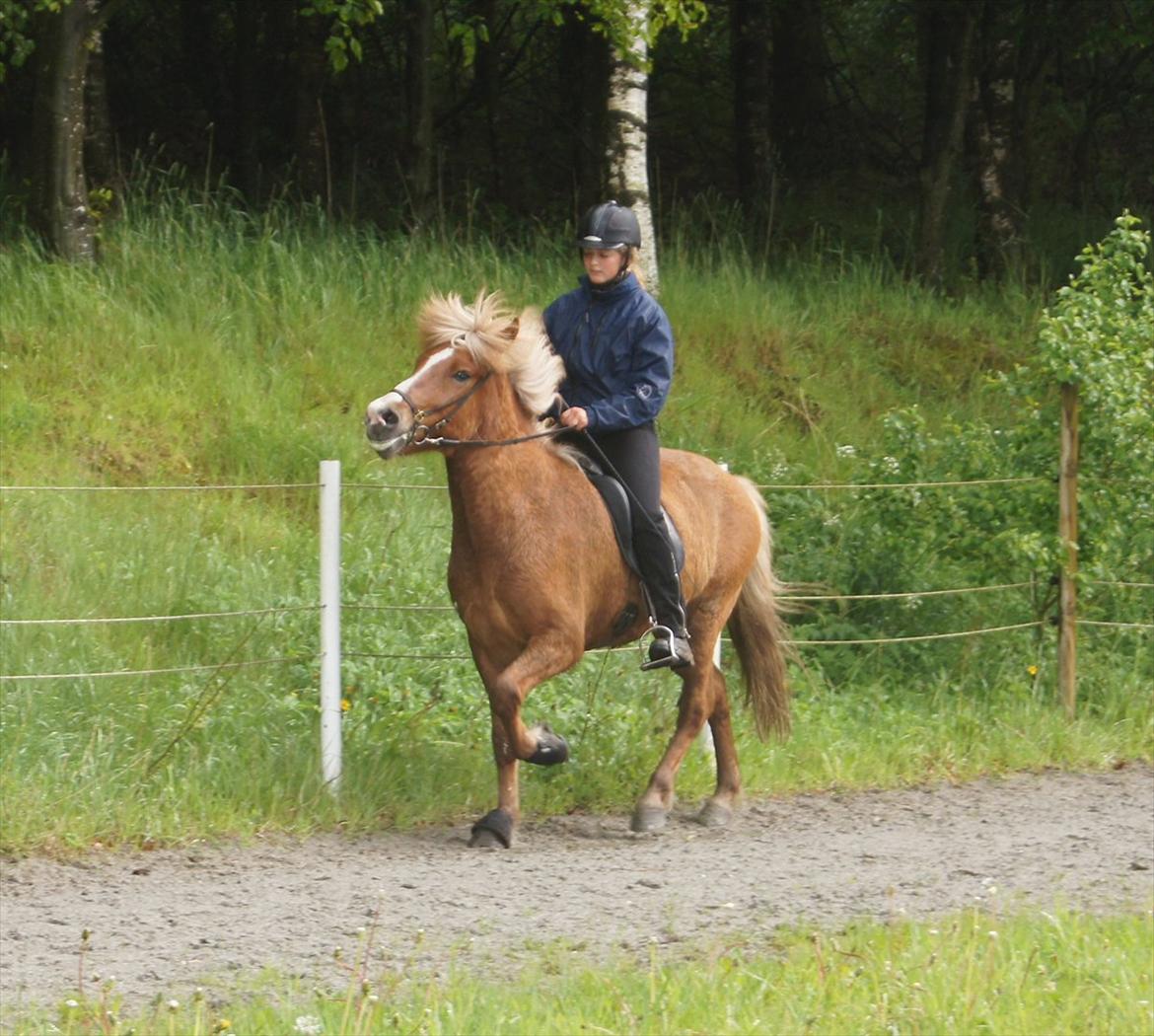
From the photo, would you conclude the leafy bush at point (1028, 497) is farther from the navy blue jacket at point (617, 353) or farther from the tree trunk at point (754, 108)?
A: the tree trunk at point (754, 108)

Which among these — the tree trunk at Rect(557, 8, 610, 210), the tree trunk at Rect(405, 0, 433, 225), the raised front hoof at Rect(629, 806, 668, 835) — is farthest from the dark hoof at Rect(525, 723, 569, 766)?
the tree trunk at Rect(557, 8, 610, 210)

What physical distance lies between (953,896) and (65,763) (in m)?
3.82

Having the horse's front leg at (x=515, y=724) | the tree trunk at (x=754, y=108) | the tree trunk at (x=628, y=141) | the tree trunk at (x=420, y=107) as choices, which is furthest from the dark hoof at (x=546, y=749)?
the tree trunk at (x=754, y=108)

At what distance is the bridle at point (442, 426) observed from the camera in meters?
6.83

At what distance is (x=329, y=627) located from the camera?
25.6ft

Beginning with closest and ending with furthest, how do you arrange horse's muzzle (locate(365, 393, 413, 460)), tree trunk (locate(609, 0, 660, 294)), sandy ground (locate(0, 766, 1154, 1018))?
1. sandy ground (locate(0, 766, 1154, 1018))
2. horse's muzzle (locate(365, 393, 413, 460))
3. tree trunk (locate(609, 0, 660, 294))

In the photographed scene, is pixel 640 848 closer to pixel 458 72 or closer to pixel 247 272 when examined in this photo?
pixel 247 272

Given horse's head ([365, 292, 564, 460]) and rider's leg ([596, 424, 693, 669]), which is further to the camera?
rider's leg ([596, 424, 693, 669])

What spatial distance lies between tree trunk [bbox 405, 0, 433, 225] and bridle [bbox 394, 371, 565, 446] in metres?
9.68

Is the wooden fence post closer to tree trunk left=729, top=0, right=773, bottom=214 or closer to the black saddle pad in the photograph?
the black saddle pad

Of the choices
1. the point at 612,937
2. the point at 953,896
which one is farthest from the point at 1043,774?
the point at 612,937

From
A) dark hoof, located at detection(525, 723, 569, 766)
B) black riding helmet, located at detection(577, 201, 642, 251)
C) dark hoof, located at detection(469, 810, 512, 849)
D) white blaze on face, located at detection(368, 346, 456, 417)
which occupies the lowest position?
dark hoof, located at detection(469, 810, 512, 849)

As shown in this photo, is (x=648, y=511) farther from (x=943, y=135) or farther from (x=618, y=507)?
(x=943, y=135)

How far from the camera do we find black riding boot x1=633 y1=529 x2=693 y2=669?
7488mm
